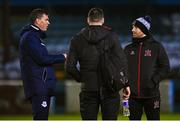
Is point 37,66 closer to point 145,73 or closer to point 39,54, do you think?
point 39,54

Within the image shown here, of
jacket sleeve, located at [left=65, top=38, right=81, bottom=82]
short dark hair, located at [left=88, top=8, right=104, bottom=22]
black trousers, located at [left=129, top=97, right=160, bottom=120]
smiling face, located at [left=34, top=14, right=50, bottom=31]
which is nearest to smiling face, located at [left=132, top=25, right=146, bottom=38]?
black trousers, located at [left=129, top=97, right=160, bottom=120]

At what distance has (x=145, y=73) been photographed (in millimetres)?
8992

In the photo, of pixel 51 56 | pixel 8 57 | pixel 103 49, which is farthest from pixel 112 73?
pixel 8 57

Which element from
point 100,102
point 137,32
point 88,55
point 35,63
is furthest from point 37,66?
point 137,32

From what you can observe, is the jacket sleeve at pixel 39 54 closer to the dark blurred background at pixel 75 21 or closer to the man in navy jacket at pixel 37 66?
the man in navy jacket at pixel 37 66

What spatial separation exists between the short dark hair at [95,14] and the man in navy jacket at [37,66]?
1.00 m

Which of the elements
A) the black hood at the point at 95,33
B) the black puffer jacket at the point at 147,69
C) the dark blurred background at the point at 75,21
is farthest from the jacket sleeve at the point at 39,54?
the dark blurred background at the point at 75,21

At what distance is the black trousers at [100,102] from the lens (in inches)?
304

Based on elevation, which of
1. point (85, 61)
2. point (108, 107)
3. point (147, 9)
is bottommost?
point (108, 107)

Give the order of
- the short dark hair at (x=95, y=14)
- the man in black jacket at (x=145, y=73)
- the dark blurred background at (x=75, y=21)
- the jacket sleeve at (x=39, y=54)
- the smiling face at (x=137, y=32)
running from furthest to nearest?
the dark blurred background at (x=75, y=21) → the smiling face at (x=137, y=32) → the man in black jacket at (x=145, y=73) → the jacket sleeve at (x=39, y=54) → the short dark hair at (x=95, y=14)

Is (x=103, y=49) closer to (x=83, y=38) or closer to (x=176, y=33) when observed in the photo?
(x=83, y=38)

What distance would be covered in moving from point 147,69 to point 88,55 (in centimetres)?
153

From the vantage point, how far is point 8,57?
2488cm

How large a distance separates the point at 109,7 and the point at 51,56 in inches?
900
